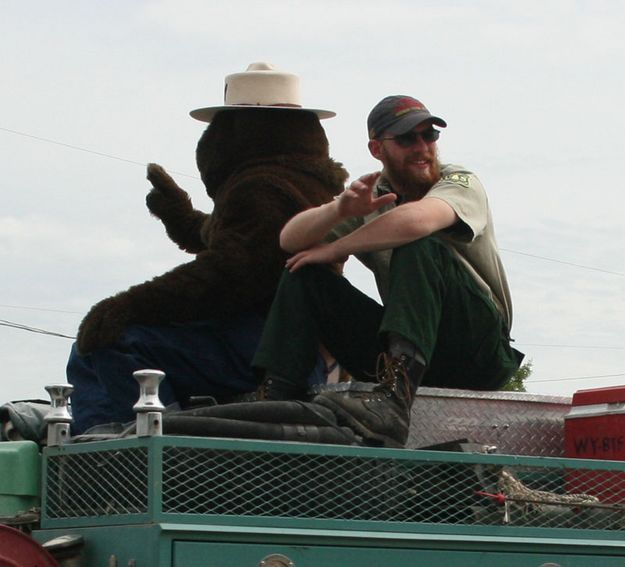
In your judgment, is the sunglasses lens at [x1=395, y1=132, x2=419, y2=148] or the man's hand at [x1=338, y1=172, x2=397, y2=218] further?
the sunglasses lens at [x1=395, y1=132, x2=419, y2=148]

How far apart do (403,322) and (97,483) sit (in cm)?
93

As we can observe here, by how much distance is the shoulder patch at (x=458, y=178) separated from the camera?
4.51 m

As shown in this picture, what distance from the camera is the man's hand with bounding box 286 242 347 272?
4.42 metres

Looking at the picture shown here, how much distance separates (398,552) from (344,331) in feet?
3.23

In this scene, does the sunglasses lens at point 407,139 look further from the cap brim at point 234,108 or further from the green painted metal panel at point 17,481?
the green painted metal panel at point 17,481

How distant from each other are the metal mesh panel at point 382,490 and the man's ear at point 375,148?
1.15 m

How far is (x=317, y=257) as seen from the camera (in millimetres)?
4430

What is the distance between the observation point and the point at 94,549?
3711mm

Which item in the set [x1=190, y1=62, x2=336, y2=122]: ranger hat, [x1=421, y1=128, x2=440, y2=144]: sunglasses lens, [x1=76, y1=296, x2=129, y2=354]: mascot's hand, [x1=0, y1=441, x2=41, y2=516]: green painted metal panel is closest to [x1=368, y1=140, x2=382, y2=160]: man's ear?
[x1=421, y1=128, x2=440, y2=144]: sunglasses lens

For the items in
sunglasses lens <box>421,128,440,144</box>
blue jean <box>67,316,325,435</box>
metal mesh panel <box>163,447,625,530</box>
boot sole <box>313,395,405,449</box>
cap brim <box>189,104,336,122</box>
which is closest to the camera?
metal mesh panel <box>163,447,625,530</box>

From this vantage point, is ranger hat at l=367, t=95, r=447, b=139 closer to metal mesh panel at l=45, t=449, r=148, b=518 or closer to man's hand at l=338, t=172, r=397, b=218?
man's hand at l=338, t=172, r=397, b=218

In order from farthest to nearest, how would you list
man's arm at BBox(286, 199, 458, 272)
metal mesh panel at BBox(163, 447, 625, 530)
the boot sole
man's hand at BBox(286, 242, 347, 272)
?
man's hand at BBox(286, 242, 347, 272), man's arm at BBox(286, 199, 458, 272), the boot sole, metal mesh panel at BBox(163, 447, 625, 530)

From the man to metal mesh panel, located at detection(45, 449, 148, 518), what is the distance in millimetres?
617

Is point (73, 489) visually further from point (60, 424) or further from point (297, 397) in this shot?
point (297, 397)
